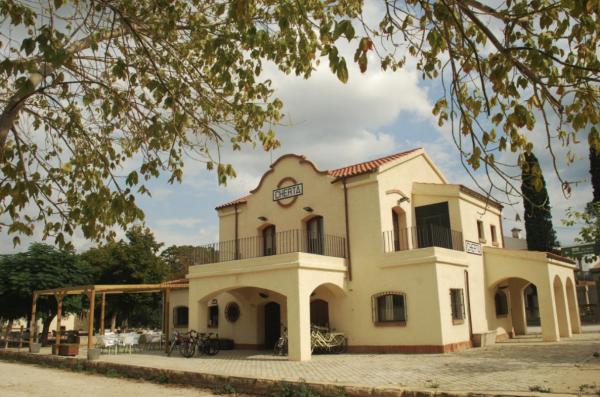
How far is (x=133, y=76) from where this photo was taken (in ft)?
23.1

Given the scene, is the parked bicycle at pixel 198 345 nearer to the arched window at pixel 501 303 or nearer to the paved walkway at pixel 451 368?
the paved walkway at pixel 451 368

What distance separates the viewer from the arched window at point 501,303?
2054cm

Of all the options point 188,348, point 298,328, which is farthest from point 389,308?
point 188,348

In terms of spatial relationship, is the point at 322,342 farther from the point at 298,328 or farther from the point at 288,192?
the point at 288,192

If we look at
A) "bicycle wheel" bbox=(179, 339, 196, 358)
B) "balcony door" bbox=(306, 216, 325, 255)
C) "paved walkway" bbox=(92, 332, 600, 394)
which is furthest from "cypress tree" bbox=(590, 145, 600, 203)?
"bicycle wheel" bbox=(179, 339, 196, 358)

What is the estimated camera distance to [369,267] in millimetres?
16844

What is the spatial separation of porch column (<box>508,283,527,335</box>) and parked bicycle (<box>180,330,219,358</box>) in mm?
13066

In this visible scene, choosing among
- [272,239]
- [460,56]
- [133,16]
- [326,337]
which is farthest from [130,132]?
[272,239]

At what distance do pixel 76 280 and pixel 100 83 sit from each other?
21.0m

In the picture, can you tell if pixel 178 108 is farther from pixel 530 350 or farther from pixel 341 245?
pixel 530 350

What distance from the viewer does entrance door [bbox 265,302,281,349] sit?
19234mm

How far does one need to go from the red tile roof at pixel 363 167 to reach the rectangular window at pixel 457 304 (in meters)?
4.89

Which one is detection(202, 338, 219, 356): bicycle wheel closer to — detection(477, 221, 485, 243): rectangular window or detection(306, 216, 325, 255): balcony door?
detection(306, 216, 325, 255): balcony door

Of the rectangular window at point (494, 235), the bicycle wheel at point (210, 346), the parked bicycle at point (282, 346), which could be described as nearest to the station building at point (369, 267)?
the rectangular window at point (494, 235)
